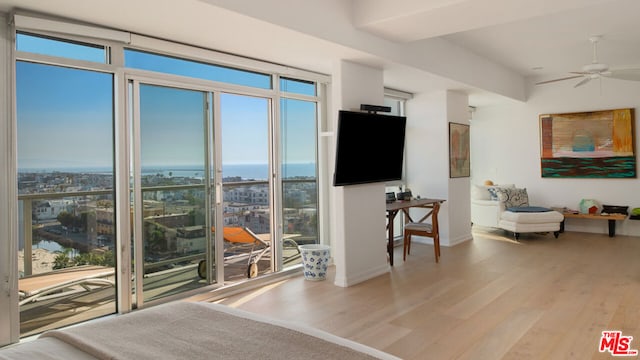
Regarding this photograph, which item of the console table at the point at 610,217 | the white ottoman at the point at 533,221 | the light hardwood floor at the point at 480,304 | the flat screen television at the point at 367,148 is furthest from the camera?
the console table at the point at 610,217

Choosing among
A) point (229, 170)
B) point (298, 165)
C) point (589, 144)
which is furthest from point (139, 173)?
point (589, 144)

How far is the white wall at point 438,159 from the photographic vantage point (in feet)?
21.5

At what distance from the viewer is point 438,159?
21.9 ft

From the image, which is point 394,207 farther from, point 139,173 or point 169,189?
point 139,173

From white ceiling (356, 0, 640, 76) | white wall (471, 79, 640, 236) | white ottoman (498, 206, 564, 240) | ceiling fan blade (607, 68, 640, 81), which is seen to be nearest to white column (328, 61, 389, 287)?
white ceiling (356, 0, 640, 76)

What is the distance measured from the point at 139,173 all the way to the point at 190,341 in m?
2.39

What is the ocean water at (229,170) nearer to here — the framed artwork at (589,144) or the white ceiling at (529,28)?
the white ceiling at (529,28)

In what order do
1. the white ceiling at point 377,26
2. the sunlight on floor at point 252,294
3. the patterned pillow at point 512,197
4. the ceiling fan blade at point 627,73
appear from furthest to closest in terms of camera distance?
1. the patterned pillow at point 512,197
2. the ceiling fan blade at point 627,73
3. the sunlight on floor at point 252,294
4. the white ceiling at point 377,26

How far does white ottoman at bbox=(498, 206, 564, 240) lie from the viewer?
22.0ft

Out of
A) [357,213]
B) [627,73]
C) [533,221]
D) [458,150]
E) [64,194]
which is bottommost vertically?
[533,221]

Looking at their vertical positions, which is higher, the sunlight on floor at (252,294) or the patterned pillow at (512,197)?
the patterned pillow at (512,197)

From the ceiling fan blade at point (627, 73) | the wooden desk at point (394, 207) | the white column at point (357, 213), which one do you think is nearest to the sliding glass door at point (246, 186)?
the white column at point (357, 213)

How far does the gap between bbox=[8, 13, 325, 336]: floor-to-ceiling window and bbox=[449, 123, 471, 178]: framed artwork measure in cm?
283

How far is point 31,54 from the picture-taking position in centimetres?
307
